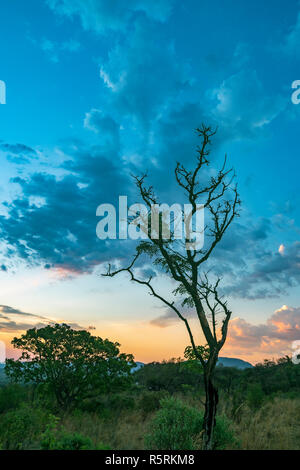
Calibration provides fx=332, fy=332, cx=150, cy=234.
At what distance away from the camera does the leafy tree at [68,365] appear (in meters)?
17.1

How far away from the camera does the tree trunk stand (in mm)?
10373

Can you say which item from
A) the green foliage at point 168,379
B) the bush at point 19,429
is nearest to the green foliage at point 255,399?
the green foliage at point 168,379

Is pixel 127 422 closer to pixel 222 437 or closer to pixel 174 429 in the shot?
pixel 222 437

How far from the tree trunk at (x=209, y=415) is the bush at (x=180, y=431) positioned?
0.37 meters

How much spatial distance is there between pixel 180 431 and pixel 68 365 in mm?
8466

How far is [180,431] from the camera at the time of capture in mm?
10461

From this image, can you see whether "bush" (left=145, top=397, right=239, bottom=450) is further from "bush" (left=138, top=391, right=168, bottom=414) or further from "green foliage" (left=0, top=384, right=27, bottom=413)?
"green foliage" (left=0, top=384, right=27, bottom=413)

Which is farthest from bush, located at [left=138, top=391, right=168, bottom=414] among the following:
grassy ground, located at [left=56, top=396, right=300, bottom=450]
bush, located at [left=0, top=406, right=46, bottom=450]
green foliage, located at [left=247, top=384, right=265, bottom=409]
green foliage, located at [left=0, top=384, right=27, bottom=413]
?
bush, located at [left=0, top=406, right=46, bottom=450]

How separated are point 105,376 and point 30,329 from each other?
4.73 m

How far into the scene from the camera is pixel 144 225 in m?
13.3

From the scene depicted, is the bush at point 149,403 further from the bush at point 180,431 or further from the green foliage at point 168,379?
the green foliage at point 168,379

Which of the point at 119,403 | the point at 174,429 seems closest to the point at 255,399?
the point at 119,403
